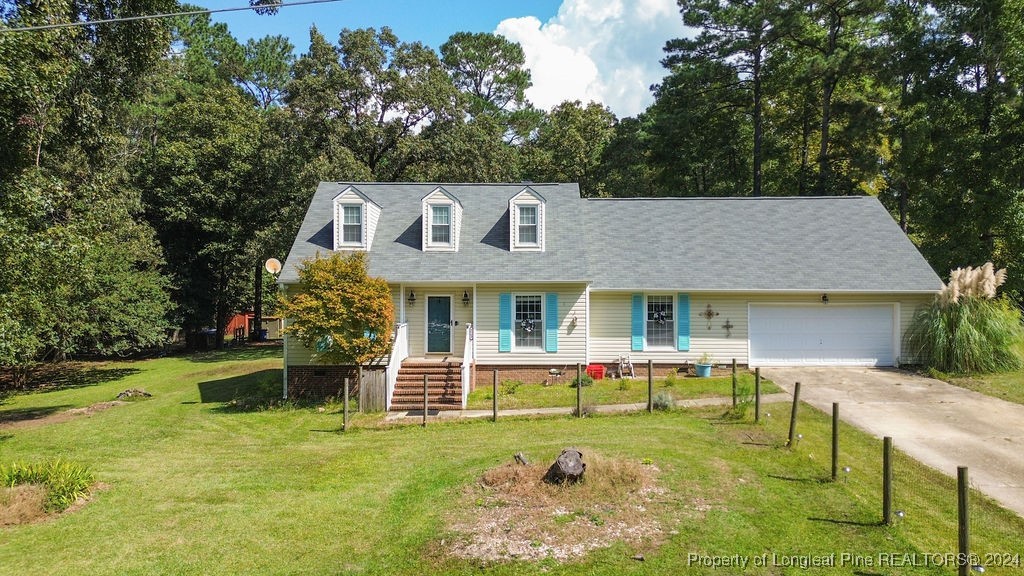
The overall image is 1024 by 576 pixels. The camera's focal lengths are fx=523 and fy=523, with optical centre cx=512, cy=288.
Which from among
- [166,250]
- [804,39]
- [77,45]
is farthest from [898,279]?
[166,250]

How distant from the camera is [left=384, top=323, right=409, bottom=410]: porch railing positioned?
1375cm

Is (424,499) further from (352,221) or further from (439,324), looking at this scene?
(352,221)

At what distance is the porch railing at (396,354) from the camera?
45.1 ft

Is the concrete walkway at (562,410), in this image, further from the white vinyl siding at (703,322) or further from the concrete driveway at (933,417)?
the white vinyl siding at (703,322)

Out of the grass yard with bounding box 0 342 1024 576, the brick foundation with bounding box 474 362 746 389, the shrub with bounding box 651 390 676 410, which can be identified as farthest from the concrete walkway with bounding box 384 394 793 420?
the brick foundation with bounding box 474 362 746 389

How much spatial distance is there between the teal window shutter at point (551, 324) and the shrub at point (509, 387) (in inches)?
55.7

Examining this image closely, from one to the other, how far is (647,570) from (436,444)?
583 cm

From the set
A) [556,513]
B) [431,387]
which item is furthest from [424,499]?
[431,387]

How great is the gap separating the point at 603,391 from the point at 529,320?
3234 mm

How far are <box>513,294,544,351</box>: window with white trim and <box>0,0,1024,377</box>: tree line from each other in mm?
11010

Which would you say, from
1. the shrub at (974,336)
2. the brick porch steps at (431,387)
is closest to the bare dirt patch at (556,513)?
the brick porch steps at (431,387)

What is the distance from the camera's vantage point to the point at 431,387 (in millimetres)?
14219

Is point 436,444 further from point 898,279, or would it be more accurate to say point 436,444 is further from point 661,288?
point 898,279

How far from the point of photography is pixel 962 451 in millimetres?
9125
